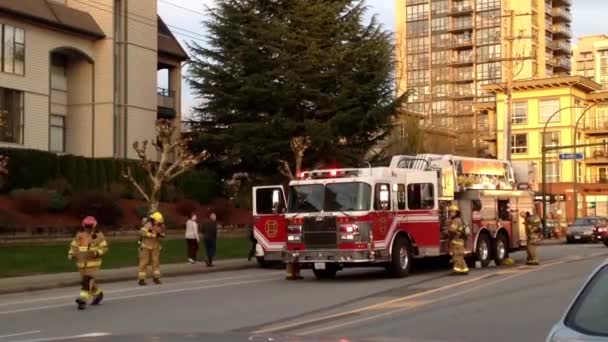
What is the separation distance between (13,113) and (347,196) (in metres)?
24.7

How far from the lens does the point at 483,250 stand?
82.1ft

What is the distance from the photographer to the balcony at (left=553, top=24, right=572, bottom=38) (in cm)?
11088

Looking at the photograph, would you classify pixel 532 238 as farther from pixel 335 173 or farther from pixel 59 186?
pixel 59 186

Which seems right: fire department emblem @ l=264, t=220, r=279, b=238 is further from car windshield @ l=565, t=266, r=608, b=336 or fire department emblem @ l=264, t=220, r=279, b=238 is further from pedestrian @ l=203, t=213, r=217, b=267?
car windshield @ l=565, t=266, r=608, b=336

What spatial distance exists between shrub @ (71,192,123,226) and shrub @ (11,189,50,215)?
1278 mm

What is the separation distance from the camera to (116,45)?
45438 mm

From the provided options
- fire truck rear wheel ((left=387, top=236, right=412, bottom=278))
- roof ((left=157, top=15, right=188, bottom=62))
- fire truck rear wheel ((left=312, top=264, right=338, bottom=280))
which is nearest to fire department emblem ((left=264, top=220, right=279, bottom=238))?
fire truck rear wheel ((left=312, top=264, right=338, bottom=280))

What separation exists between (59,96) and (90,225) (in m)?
30.1

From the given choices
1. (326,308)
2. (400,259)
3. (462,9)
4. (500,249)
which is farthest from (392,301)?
→ (462,9)

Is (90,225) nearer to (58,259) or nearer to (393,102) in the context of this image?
(58,259)

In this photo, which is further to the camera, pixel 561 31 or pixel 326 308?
pixel 561 31

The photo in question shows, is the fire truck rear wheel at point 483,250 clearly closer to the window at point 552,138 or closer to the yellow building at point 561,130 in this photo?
the yellow building at point 561,130

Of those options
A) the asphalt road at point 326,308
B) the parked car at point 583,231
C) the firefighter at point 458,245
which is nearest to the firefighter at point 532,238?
the asphalt road at point 326,308

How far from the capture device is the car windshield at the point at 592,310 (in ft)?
15.8
